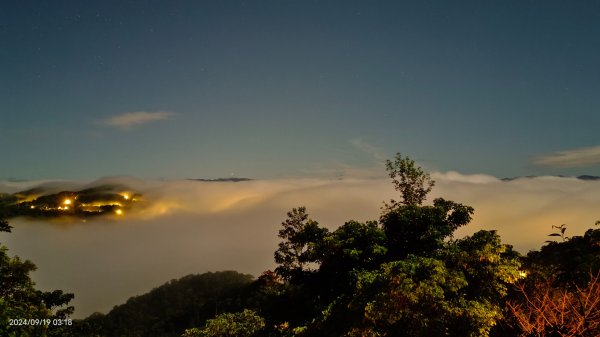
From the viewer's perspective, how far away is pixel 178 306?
481 ft

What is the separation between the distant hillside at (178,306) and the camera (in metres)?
114

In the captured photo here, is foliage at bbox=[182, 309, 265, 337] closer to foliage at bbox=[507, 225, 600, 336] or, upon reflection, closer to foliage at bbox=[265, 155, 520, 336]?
foliage at bbox=[265, 155, 520, 336]

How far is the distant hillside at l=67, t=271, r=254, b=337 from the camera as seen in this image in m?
114

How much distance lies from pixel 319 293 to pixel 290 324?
6.60 ft

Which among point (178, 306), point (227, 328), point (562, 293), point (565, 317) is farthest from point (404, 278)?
point (178, 306)

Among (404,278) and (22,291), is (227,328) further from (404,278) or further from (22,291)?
(404,278)

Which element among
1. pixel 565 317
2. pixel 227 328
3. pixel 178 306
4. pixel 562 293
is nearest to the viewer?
pixel 565 317

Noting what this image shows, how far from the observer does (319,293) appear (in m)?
17.8

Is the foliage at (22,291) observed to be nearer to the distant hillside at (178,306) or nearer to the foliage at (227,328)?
the foliage at (227,328)

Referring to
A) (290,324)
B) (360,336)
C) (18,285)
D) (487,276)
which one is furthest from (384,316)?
(18,285)

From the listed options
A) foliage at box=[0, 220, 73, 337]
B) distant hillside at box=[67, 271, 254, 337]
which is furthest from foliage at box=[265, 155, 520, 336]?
distant hillside at box=[67, 271, 254, 337]

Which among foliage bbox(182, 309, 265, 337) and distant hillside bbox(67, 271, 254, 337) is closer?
foliage bbox(182, 309, 265, 337)

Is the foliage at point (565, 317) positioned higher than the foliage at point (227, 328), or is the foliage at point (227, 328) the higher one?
the foliage at point (565, 317)

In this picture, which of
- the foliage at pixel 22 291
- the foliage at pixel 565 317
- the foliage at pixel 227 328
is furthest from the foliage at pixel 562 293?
the foliage at pixel 22 291
